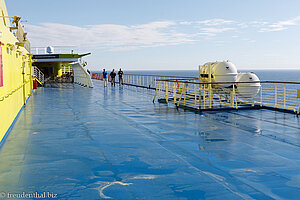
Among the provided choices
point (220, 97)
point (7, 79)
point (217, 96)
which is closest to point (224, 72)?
point (220, 97)

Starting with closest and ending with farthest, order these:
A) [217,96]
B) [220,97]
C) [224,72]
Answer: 1. [224,72]
2. [220,97]
3. [217,96]

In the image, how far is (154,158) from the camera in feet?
19.5

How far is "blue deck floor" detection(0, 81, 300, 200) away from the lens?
4.43 meters

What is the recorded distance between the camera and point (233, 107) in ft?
43.0

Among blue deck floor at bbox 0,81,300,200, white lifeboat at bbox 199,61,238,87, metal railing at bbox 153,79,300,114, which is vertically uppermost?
white lifeboat at bbox 199,61,238,87

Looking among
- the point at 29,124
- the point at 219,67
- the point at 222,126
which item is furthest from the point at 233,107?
the point at 29,124

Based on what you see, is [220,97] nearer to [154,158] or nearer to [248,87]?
[248,87]

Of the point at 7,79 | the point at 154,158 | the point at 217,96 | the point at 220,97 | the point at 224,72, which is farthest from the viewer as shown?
the point at 217,96

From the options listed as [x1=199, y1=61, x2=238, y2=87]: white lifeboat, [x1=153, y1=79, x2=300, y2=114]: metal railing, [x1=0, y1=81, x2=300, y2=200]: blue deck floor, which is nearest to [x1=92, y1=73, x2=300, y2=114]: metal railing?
[x1=153, y1=79, x2=300, y2=114]: metal railing

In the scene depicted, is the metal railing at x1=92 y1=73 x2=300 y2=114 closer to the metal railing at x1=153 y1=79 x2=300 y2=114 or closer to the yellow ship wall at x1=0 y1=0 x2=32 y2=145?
the metal railing at x1=153 y1=79 x2=300 y2=114

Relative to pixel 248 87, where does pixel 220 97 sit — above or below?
below

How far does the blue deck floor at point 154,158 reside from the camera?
174 inches

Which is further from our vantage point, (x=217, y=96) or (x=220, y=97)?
(x=217, y=96)

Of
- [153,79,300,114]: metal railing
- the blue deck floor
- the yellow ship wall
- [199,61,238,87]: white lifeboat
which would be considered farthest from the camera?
[199,61,238,87]: white lifeboat
